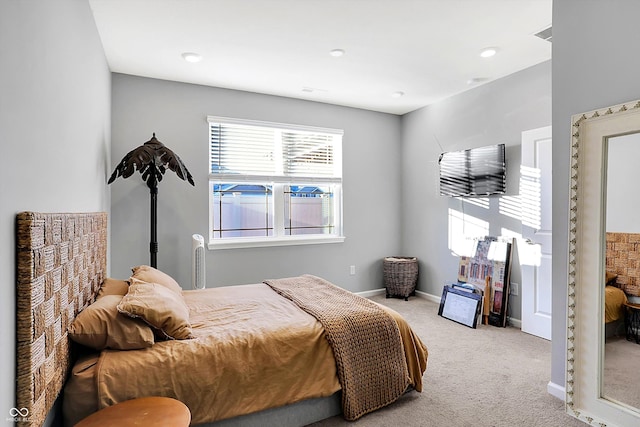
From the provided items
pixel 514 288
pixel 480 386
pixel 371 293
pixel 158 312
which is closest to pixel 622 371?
pixel 480 386

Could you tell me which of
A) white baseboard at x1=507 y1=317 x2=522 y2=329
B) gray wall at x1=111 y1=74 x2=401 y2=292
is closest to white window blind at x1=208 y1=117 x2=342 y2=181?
gray wall at x1=111 y1=74 x2=401 y2=292

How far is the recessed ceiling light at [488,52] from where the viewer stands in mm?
3174

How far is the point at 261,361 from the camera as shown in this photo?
75.2 inches

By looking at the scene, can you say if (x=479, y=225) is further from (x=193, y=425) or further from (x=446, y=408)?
(x=193, y=425)

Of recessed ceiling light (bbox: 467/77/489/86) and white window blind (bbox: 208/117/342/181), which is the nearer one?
recessed ceiling light (bbox: 467/77/489/86)

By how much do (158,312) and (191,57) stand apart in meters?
2.44

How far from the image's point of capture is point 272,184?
4523 mm

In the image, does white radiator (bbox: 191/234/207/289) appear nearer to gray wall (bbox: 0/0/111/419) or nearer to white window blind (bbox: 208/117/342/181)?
white window blind (bbox: 208/117/342/181)

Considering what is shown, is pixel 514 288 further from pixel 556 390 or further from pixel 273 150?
pixel 273 150

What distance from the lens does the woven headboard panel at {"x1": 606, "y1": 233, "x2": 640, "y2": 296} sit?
6.35 ft

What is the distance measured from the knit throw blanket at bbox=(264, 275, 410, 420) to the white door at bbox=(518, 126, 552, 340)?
6.58ft

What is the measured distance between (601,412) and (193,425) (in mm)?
2234

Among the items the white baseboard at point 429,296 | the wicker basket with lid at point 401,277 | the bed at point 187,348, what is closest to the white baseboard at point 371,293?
the wicker basket with lid at point 401,277

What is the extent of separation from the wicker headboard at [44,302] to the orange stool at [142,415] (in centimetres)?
18
